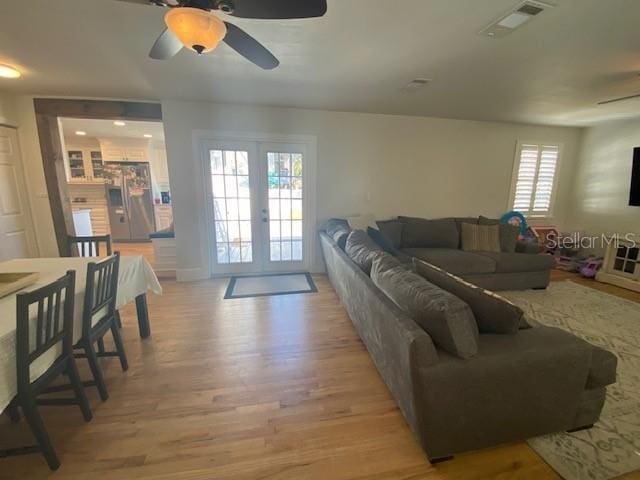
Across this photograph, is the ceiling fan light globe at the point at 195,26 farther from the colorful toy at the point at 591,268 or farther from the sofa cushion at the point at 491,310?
the colorful toy at the point at 591,268

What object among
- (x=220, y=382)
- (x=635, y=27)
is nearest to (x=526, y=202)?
(x=635, y=27)

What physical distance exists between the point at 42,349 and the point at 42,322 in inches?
5.5

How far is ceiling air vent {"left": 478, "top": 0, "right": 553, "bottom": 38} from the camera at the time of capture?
5.28 feet

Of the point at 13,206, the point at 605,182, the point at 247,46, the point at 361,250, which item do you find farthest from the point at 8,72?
the point at 605,182

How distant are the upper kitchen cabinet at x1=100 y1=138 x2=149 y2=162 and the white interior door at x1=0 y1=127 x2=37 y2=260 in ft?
9.54

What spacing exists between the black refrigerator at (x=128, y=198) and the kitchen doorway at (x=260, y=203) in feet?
11.5

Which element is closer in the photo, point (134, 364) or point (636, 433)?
point (636, 433)

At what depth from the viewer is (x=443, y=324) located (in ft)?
4.48

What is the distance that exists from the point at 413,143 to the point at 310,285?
114 inches

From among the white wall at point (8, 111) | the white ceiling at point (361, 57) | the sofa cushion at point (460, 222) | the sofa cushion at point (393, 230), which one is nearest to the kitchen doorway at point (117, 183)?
the white wall at point (8, 111)

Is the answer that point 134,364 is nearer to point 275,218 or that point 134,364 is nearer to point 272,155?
point 275,218

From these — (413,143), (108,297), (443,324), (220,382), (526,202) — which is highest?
(413,143)

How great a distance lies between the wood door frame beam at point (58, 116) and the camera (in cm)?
356

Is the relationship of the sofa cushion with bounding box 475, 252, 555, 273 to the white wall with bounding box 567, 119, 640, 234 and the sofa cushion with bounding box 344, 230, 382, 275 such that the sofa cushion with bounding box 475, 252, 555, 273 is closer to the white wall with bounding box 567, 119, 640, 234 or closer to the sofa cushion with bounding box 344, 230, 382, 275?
the white wall with bounding box 567, 119, 640, 234
